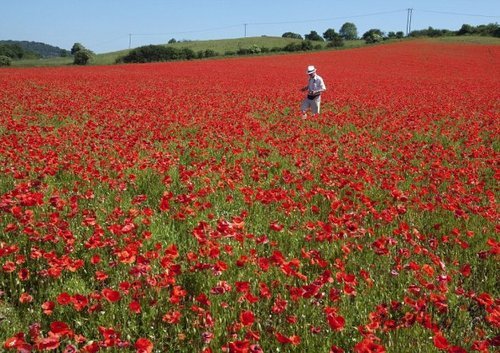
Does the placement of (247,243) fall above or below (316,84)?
below

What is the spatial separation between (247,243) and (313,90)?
1090 cm

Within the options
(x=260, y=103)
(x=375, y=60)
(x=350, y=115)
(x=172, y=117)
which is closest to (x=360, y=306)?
(x=172, y=117)

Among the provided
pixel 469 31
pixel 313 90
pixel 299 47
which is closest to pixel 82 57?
pixel 299 47

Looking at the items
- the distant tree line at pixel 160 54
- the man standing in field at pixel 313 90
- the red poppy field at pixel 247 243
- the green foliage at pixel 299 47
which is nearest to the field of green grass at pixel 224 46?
the distant tree line at pixel 160 54

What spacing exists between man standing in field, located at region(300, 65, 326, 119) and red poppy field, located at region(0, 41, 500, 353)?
3.03 metres

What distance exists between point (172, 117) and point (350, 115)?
622 centimetres

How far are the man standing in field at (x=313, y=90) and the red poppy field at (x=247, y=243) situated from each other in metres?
3.03

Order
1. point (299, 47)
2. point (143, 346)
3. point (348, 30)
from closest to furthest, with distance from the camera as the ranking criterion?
point (143, 346), point (299, 47), point (348, 30)

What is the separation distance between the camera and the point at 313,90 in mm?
14773

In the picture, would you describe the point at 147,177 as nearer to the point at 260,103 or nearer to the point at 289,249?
the point at 289,249

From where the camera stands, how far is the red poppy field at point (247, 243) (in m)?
3.16

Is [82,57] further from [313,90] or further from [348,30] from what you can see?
[348,30]

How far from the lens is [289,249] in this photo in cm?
484

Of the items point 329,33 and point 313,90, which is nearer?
point 313,90
